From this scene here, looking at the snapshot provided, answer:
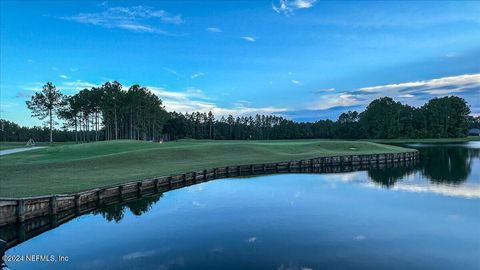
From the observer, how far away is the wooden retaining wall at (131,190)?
677 inches

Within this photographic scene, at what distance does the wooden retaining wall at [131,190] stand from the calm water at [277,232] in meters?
1.41

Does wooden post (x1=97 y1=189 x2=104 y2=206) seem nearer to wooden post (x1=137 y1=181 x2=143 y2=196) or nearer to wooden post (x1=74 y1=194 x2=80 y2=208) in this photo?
wooden post (x1=74 y1=194 x2=80 y2=208)

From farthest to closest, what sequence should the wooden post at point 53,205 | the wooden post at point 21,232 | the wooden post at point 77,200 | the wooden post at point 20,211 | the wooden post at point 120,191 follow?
the wooden post at point 120,191 → the wooden post at point 77,200 → the wooden post at point 53,205 → the wooden post at point 20,211 → the wooden post at point 21,232

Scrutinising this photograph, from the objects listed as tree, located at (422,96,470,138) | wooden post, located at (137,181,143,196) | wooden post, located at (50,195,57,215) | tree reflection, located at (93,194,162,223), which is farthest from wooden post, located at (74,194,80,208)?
tree, located at (422,96,470,138)

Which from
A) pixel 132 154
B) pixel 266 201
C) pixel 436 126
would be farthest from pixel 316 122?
pixel 266 201

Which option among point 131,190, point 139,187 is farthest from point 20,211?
point 139,187

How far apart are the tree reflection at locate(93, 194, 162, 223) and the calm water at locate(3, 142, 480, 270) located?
64mm

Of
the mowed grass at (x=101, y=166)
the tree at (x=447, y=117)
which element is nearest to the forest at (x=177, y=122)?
the tree at (x=447, y=117)

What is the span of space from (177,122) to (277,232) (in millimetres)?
120491

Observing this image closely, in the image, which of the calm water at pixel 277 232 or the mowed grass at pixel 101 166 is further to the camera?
Result: the mowed grass at pixel 101 166

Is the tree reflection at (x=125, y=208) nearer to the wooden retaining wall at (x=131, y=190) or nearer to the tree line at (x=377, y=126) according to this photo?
the wooden retaining wall at (x=131, y=190)

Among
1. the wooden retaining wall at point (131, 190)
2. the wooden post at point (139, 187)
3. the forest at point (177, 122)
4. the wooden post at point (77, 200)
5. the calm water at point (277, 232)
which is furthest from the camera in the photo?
the forest at point (177, 122)

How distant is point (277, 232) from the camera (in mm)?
16188

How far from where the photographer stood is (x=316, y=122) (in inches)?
7790
